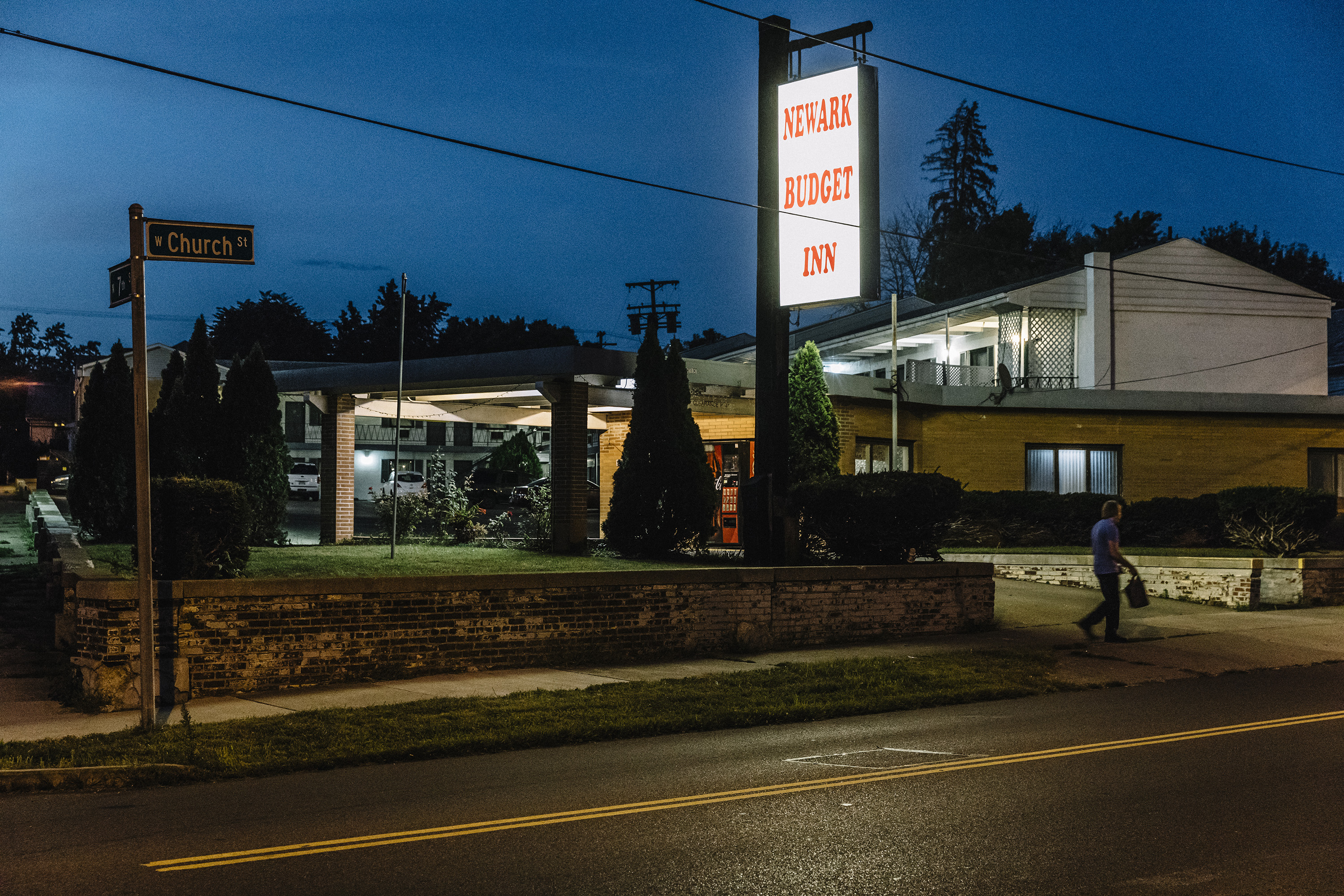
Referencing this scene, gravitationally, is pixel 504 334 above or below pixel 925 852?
above

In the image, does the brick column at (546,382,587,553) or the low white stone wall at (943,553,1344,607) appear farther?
the brick column at (546,382,587,553)

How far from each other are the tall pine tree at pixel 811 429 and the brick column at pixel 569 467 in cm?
408

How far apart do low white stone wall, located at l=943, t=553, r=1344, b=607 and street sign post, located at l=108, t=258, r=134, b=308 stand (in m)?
14.0

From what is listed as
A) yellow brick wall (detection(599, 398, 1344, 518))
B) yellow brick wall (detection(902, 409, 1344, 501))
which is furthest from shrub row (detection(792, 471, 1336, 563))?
yellow brick wall (detection(902, 409, 1344, 501))

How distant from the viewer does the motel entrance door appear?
2412 centimetres

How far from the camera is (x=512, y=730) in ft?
30.5

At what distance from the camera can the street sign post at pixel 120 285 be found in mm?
9305

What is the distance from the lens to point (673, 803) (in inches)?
282

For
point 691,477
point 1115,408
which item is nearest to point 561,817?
point 691,477

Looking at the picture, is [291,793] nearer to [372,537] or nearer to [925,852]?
[925,852]

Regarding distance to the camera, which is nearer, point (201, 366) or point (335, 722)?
point (335, 722)

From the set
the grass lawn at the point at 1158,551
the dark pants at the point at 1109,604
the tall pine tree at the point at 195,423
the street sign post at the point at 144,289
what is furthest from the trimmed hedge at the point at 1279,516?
the street sign post at the point at 144,289

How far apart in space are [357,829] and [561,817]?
3.71ft

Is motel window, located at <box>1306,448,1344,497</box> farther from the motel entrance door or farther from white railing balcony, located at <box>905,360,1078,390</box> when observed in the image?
the motel entrance door
